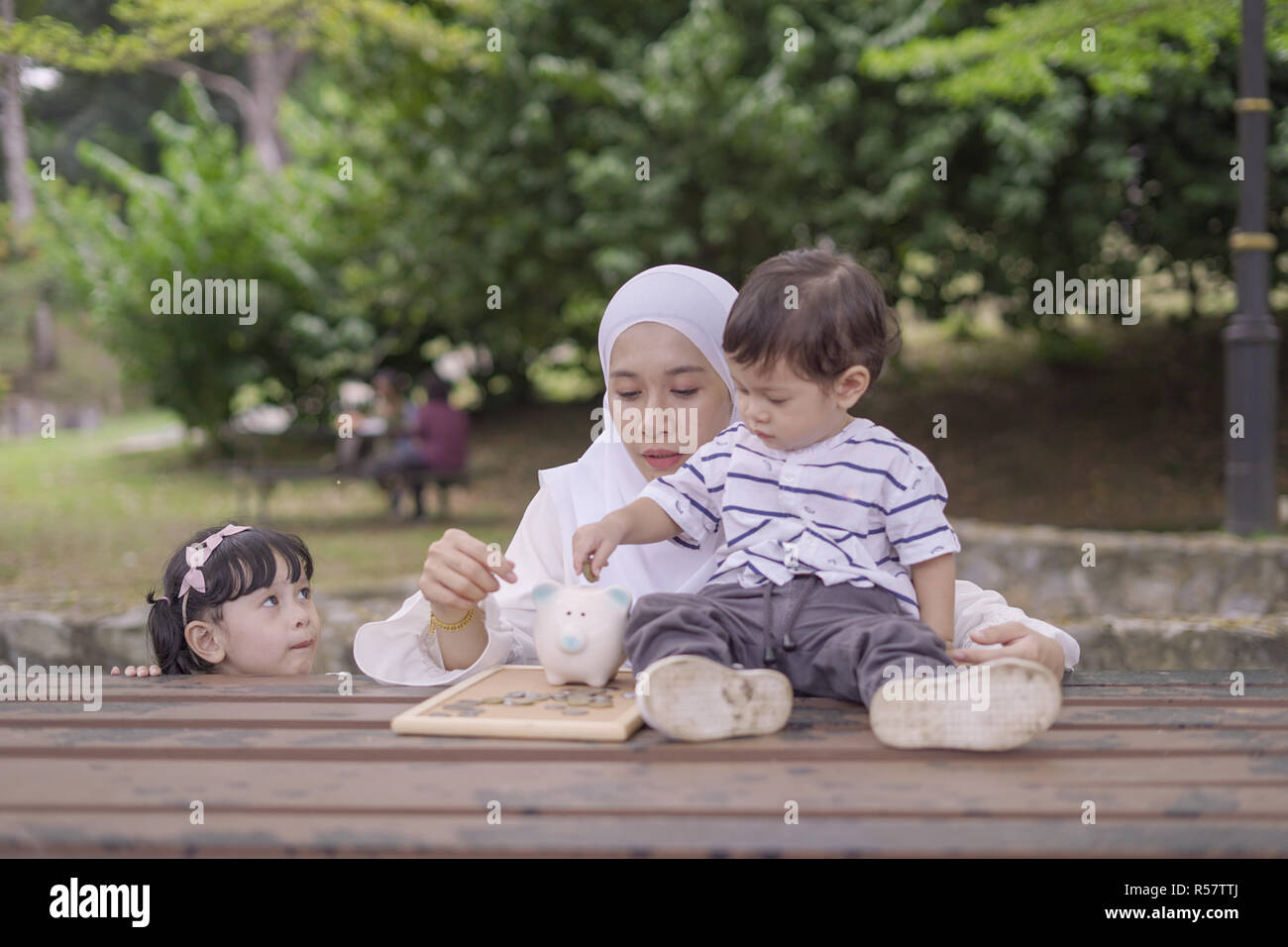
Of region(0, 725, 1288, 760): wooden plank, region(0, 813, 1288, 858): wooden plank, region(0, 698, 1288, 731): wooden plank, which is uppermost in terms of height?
region(0, 698, 1288, 731): wooden plank

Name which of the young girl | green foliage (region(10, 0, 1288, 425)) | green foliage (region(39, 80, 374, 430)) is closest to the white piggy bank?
the young girl

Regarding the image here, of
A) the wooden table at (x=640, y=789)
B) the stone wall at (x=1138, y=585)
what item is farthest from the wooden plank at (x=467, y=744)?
the stone wall at (x=1138, y=585)

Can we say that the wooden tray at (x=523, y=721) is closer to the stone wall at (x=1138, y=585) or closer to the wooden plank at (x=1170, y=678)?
the wooden plank at (x=1170, y=678)

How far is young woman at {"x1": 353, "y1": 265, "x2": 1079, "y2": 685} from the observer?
2541 millimetres

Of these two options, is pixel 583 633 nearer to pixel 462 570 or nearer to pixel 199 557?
pixel 462 570

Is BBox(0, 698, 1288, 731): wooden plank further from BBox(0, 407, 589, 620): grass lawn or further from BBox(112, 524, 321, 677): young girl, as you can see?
BBox(0, 407, 589, 620): grass lawn

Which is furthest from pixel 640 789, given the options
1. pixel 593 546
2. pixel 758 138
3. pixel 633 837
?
pixel 758 138

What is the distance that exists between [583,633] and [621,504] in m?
0.66

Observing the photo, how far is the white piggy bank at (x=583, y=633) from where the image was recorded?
6.88 ft

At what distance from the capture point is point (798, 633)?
2113 mm

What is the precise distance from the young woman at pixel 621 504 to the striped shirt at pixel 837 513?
0.28 metres

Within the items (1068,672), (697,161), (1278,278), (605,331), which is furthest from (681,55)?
(1068,672)

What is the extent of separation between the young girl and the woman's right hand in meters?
0.52
